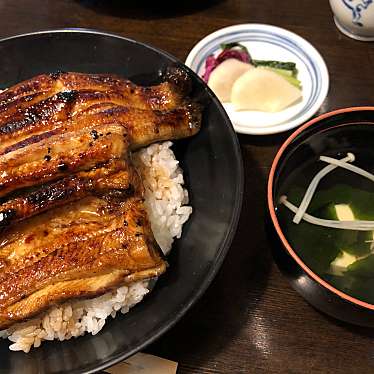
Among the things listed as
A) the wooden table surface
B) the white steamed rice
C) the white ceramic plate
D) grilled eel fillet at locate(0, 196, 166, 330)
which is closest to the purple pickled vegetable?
the white ceramic plate

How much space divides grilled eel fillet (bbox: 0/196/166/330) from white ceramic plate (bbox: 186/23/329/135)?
74 cm

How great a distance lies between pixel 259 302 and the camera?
1.52 meters

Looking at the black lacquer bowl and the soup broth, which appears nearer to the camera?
the black lacquer bowl

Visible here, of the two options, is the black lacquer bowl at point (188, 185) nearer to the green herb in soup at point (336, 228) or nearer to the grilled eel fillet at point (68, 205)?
the grilled eel fillet at point (68, 205)

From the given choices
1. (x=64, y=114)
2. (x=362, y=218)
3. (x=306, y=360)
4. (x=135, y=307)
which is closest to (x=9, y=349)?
(x=135, y=307)

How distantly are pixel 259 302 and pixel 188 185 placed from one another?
0.44m

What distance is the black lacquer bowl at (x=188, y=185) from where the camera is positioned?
4.16 feet

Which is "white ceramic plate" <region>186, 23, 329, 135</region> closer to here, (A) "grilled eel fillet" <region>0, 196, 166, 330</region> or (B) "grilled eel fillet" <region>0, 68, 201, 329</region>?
(B) "grilled eel fillet" <region>0, 68, 201, 329</region>

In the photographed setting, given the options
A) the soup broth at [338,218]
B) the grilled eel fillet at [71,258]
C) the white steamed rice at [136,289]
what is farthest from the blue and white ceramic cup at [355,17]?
the grilled eel fillet at [71,258]

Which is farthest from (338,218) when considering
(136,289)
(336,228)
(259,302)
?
(136,289)

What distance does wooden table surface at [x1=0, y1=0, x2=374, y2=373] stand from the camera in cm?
142

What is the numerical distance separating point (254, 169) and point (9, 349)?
1.03m

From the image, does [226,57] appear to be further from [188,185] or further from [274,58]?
[188,185]

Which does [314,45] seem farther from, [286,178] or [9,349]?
[9,349]
